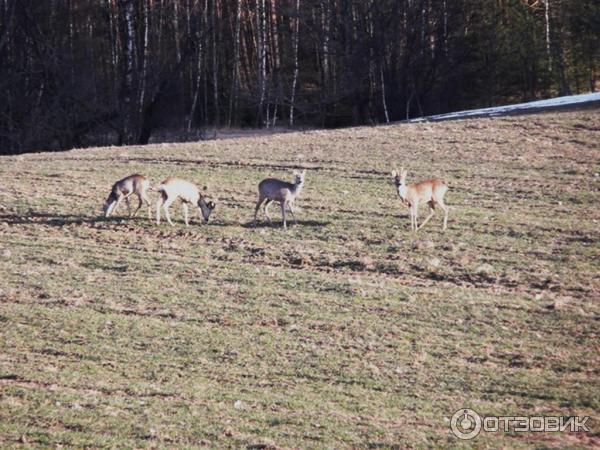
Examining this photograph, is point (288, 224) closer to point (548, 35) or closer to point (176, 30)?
point (176, 30)

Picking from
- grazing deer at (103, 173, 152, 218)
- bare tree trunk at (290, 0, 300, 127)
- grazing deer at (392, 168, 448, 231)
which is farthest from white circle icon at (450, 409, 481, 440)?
bare tree trunk at (290, 0, 300, 127)

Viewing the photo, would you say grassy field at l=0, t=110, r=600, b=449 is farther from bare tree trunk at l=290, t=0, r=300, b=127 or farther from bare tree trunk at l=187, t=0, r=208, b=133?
bare tree trunk at l=290, t=0, r=300, b=127

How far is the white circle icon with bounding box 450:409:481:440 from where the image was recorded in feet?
29.3

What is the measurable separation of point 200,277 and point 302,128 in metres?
33.0

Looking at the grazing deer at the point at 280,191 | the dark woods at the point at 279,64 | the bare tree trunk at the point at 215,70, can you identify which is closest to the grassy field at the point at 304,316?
the grazing deer at the point at 280,191

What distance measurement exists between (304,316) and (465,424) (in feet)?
12.6

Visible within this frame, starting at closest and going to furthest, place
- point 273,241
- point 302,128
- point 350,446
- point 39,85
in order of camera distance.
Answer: point 350,446
point 273,241
point 39,85
point 302,128

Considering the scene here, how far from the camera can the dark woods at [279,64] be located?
42.6m

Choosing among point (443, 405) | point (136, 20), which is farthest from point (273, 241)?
point (136, 20)

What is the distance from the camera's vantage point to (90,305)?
42.6 ft

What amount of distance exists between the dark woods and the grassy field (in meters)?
20.4

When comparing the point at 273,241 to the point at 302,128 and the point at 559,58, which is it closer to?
the point at 302,128

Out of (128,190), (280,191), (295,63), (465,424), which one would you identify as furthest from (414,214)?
(295,63)

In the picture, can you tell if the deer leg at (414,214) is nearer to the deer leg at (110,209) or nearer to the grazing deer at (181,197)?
the grazing deer at (181,197)
